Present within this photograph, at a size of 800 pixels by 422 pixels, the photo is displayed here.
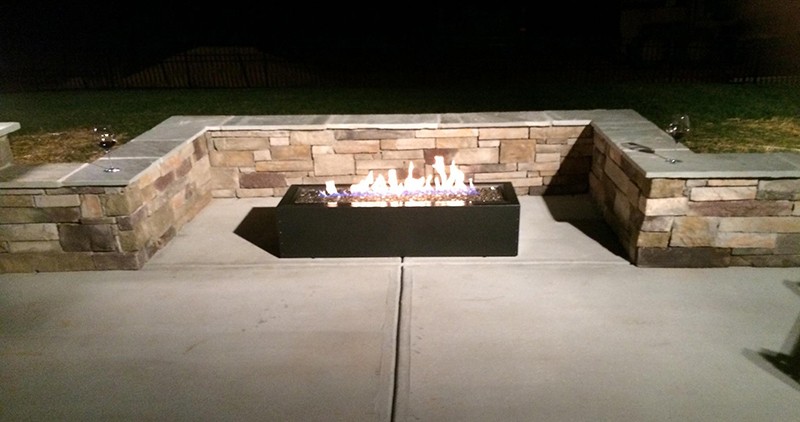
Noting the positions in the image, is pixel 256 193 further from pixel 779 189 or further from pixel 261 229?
pixel 779 189

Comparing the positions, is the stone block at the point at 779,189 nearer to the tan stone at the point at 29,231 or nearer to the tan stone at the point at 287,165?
the tan stone at the point at 287,165

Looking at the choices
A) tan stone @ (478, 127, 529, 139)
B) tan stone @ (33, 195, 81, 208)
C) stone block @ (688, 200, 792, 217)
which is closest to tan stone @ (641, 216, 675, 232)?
stone block @ (688, 200, 792, 217)

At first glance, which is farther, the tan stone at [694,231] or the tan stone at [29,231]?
the tan stone at [29,231]

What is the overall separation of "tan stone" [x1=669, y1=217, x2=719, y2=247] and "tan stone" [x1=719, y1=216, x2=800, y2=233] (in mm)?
→ 84

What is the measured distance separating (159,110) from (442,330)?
329 inches

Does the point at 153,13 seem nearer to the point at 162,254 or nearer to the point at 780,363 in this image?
the point at 162,254

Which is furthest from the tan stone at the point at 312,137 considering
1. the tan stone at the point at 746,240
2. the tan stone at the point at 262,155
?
the tan stone at the point at 746,240

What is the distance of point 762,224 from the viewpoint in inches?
172

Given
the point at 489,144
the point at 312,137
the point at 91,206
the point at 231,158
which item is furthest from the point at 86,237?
the point at 489,144

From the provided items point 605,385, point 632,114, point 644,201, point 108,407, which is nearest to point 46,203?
point 108,407

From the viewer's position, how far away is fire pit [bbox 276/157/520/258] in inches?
184

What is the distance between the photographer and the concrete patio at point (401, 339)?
3064 millimetres

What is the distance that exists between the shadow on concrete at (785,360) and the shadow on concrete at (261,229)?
3.57 metres

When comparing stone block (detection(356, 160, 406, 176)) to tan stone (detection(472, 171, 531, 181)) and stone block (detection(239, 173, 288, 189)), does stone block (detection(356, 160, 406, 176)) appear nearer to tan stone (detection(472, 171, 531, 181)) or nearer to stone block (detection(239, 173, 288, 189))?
tan stone (detection(472, 171, 531, 181))
